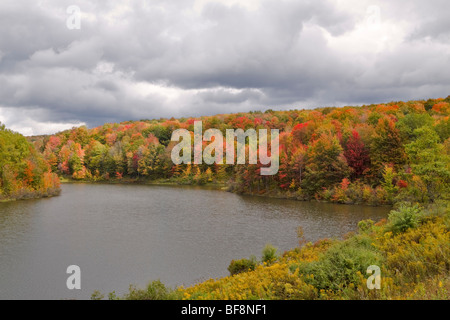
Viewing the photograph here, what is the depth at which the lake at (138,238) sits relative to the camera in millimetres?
17766

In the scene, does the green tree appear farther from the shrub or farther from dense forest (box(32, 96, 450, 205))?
the shrub

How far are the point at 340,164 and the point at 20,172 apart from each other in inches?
2055

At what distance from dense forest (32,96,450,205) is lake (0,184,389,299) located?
609 cm

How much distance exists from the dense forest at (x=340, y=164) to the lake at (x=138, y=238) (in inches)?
240

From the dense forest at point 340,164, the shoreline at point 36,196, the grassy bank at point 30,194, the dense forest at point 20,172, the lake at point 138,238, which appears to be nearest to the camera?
the lake at point 138,238

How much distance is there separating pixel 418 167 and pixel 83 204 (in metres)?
41.1

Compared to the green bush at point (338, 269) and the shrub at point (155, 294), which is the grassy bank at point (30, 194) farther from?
the green bush at point (338, 269)

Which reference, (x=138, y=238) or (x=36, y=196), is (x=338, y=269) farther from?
(x=36, y=196)

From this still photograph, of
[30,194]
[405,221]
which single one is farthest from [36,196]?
[405,221]

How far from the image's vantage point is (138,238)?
1036 inches

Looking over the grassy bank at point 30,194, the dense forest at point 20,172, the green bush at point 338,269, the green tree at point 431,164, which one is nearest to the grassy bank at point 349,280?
the green bush at point 338,269

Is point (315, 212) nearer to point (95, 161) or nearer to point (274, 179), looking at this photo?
point (274, 179)

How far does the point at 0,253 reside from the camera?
72.4 ft

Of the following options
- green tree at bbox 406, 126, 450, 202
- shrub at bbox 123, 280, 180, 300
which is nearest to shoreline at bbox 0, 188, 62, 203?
shrub at bbox 123, 280, 180, 300
